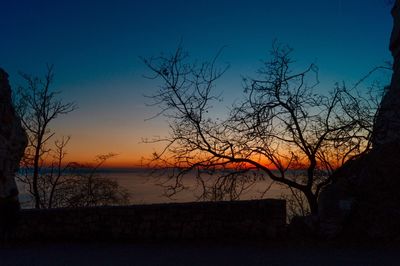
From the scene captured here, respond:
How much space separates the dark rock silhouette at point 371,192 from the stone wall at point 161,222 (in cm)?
131

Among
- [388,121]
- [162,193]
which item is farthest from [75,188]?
[388,121]

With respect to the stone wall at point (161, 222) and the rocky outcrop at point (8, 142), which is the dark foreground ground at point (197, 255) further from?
the rocky outcrop at point (8, 142)

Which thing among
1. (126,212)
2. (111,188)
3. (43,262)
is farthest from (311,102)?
(111,188)

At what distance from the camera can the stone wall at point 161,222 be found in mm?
9570

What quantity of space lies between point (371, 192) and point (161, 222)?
545 cm

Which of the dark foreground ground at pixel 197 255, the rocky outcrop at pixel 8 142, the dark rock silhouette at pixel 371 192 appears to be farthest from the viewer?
the rocky outcrop at pixel 8 142

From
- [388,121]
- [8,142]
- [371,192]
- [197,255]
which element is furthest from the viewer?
[8,142]

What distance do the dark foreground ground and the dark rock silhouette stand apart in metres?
0.85

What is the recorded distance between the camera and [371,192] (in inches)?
389

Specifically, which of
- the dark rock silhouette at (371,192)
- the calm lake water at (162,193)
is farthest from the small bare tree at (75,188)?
the dark rock silhouette at (371,192)

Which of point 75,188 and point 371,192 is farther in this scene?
point 75,188

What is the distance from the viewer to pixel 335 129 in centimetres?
1103

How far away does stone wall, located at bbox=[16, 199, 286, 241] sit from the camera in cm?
957

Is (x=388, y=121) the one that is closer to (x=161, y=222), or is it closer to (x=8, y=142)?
(x=161, y=222)
